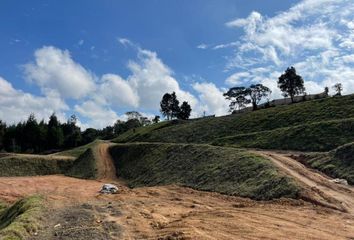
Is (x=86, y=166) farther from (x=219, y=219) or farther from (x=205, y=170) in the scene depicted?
(x=219, y=219)

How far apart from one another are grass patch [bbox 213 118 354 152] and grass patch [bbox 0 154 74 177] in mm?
29412

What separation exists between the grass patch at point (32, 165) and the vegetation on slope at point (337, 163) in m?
43.4

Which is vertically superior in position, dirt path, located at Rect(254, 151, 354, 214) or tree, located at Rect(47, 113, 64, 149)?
tree, located at Rect(47, 113, 64, 149)

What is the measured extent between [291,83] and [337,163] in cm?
7505

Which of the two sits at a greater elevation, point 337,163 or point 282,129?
point 282,129

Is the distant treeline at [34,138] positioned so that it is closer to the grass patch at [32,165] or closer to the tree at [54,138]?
the tree at [54,138]

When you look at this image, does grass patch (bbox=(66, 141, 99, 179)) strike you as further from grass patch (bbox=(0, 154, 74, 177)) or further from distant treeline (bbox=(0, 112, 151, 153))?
distant treeline (bbox=(0, 112, 151, 153))

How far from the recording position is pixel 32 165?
69375 millimetres

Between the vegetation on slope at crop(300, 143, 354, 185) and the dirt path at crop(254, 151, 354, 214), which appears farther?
the vegetation on slope at crop(300, 143, 354, 185)

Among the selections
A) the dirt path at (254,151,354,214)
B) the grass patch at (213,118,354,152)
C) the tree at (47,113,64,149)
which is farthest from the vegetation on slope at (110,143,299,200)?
the tree at (47,113,64,149)

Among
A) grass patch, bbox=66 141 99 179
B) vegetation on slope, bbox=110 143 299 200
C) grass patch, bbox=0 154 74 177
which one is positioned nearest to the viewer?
vegetation on slope, bbox=110 143 299 200

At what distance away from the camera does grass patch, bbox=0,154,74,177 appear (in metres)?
66.9

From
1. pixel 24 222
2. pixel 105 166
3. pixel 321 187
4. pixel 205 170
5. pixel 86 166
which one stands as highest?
pixel 86 166

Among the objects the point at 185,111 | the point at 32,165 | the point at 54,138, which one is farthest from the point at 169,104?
the point at 32,165
